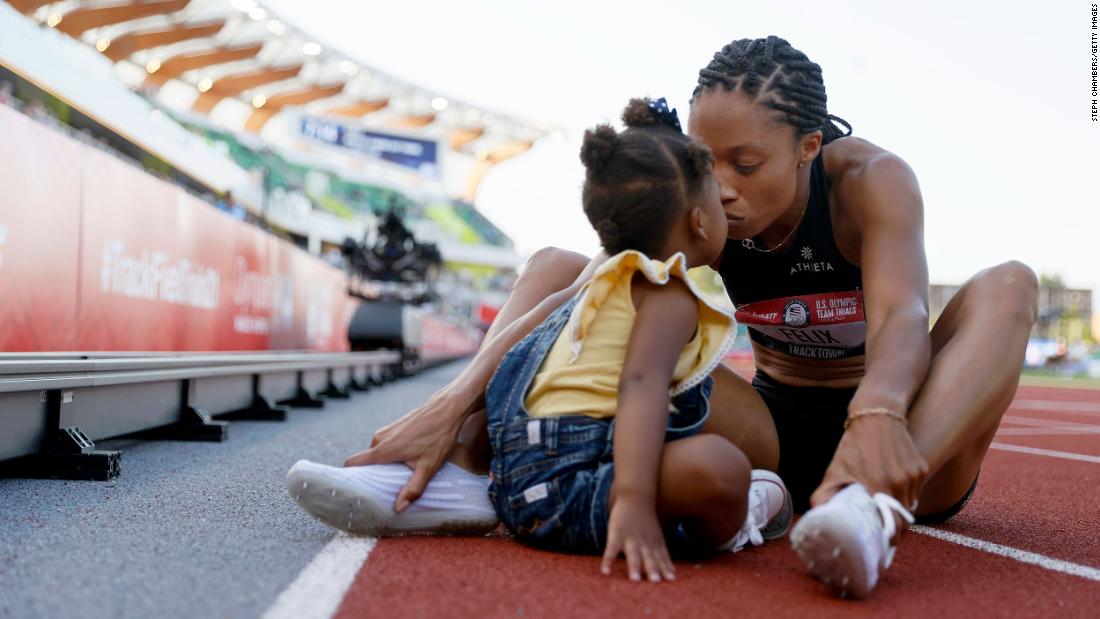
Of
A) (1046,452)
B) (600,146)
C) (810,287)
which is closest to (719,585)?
(600,146)

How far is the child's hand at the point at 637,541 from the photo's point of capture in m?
1.84

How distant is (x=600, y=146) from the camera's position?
82.7 inches

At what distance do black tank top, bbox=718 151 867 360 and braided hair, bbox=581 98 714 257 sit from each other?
77cm

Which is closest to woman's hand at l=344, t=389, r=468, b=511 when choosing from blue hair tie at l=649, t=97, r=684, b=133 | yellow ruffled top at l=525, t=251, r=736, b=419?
yellow ruffled top at l=525, t=251, r=736, b=419

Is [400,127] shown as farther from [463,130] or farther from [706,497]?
[706,497]

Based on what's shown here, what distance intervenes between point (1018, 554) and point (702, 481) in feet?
3.76

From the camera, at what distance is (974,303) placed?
2355 millimetres

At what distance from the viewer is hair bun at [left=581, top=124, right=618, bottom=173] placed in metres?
2.10

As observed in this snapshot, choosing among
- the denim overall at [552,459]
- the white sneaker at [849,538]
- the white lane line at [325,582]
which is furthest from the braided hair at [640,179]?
the white lane line at [325,582]

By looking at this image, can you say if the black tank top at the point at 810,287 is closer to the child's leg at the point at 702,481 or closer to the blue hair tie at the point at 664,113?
the blue hair tie at the point at 664,113

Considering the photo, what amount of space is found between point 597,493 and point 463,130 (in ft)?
223

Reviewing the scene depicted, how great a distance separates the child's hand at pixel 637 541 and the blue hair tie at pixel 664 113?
93 cm

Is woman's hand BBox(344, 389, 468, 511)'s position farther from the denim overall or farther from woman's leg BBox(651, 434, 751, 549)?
woman's leg BBox(651, 434, 751, 549)

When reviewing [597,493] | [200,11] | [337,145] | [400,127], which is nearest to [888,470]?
[597,493]
